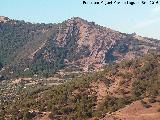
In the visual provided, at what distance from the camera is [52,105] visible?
361ft

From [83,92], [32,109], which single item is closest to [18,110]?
[32,109]

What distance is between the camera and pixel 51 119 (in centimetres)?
10300

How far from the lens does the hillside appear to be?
95812mm

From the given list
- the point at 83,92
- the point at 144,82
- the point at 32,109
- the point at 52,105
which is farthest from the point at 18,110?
the point at 144,82

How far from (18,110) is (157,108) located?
142 feet

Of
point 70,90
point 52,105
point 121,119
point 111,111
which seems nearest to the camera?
point 121,119

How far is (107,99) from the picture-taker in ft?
349

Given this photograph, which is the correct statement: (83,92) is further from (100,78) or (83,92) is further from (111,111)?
(111,111)

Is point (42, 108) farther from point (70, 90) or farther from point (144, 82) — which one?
point (144, 82)

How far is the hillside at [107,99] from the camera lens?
9581 centimetres

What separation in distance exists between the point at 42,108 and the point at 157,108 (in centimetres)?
3427

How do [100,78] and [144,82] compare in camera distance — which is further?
[100,78]

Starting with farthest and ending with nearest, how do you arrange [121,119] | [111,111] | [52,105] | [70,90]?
[70,90] < [52,105] < [111,111] < [121,119]

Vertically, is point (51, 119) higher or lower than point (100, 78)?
lower
